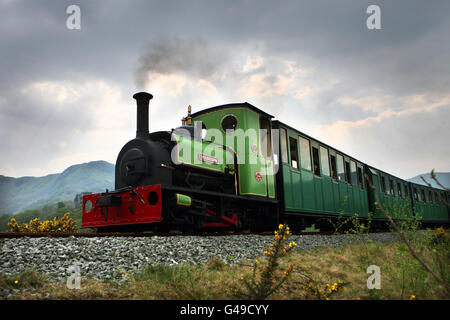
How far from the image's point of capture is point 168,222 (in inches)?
250

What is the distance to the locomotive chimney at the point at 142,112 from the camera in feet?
22.8

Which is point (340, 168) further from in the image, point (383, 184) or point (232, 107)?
point (232, 107)

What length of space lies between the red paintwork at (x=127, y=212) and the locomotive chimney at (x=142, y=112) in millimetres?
1388

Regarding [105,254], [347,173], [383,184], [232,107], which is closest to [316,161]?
[347,173]

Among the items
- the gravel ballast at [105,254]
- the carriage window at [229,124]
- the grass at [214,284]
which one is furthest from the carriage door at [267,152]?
the grass at [214,284]

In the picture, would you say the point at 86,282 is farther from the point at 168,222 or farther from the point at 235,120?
the point at 235,120

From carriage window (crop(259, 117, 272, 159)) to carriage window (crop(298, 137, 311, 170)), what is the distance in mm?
1531

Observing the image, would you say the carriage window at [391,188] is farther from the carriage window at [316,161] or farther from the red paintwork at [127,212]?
the red paintwork at [127,212]

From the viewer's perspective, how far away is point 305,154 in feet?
33.6

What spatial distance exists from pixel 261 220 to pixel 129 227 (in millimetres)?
3712

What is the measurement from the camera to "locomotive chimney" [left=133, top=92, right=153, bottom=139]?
6945mm

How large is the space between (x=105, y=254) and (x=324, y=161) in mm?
8835

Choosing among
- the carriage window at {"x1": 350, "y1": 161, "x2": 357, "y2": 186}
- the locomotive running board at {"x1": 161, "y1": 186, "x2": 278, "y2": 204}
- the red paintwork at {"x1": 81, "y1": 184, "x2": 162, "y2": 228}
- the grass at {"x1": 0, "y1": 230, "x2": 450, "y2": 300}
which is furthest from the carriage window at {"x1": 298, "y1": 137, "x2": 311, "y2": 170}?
the grass at {"x1": 0, "y1": 230, "x2": 450, "y2": 300}

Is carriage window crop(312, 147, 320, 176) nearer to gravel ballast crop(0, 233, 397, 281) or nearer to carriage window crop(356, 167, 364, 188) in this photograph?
carriage window crop(356, 167, 364, 188)
